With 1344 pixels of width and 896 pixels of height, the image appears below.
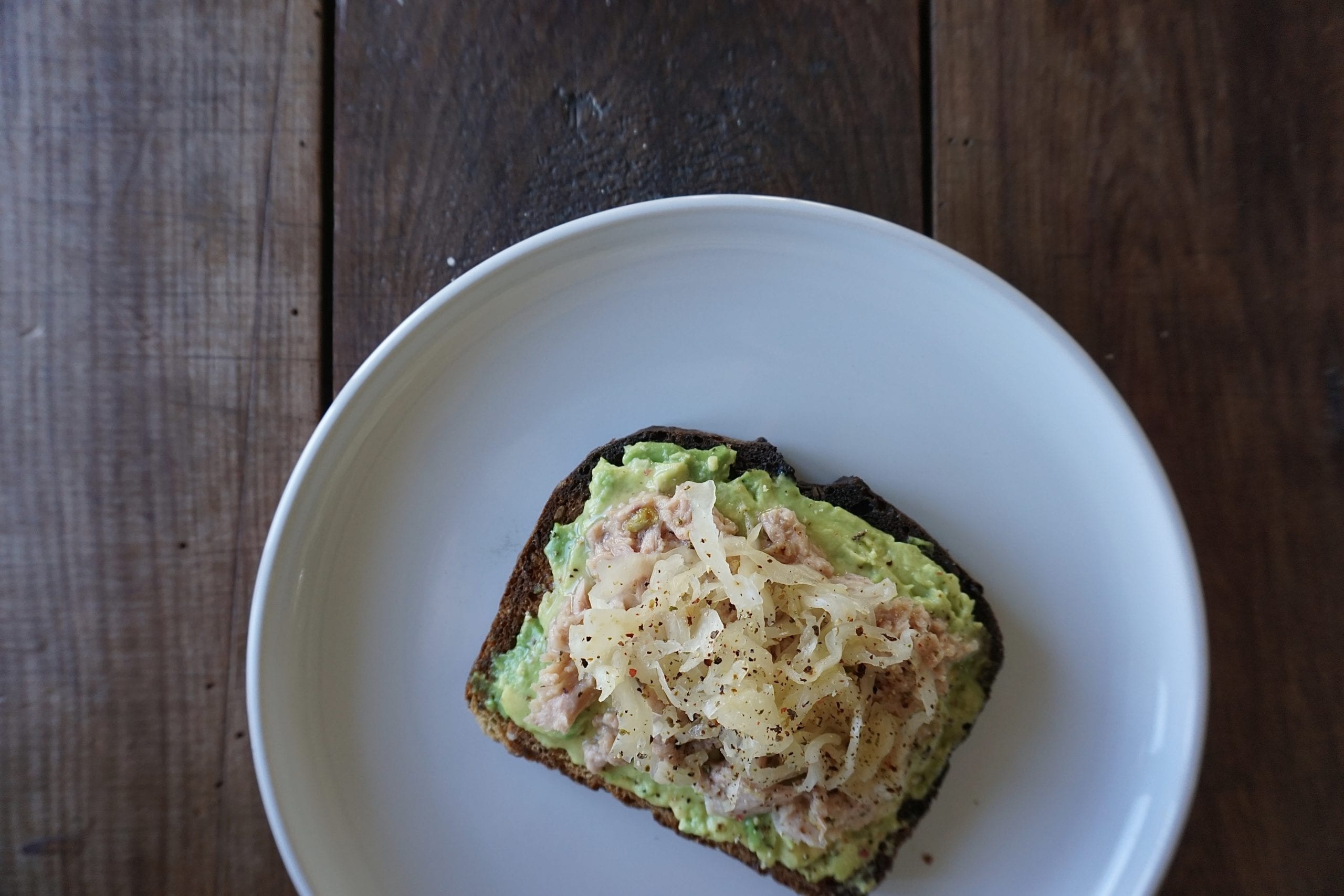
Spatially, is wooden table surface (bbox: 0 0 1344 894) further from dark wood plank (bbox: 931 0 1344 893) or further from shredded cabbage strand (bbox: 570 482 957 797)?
shredded cabbage strand (bbox: 570 482 957 797)

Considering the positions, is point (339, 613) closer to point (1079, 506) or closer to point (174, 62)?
point (174, 62)

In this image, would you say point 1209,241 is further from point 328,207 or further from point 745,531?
point 328,207

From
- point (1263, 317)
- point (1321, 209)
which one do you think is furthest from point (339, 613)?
point (1321, 209)

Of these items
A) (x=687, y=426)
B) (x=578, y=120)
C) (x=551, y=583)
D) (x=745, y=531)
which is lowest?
(x=551, y=583)

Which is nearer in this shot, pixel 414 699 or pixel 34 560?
pixel 414 699

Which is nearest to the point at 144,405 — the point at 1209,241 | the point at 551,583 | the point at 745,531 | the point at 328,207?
the point at 328,207

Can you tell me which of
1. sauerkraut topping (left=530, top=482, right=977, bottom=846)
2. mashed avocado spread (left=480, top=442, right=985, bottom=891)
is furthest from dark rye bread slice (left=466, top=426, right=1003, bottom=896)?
sauerkraut topping (left=530, top=482, right=977, bottom=846)
